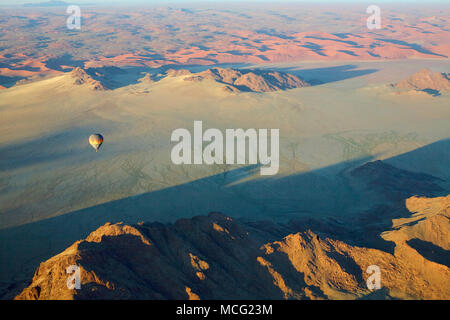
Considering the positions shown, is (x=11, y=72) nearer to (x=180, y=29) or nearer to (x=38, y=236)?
(x=38, y=236)

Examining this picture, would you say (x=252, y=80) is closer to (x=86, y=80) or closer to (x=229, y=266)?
(x=86, y=80)

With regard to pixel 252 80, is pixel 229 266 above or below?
below

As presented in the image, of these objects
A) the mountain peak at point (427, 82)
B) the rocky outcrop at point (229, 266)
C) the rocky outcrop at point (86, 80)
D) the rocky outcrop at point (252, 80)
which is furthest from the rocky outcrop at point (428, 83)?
the rocky outcrop at point (86, 80)

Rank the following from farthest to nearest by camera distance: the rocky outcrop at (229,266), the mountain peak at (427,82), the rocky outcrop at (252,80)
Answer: the rocky outcrop at (252,80), the mountain peak at (427,82), the rocky outcrop at (229,266)

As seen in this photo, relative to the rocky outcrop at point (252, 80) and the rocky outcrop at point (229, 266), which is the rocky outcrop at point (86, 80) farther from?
the rocky outcrop at point (229, 266)

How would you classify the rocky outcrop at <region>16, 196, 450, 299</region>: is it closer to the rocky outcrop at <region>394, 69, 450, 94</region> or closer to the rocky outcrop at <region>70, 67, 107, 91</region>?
the rocky outcrop at <region>70, 67, 107, 91</region>

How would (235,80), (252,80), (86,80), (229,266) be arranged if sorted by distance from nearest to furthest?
(229,266) < (252,80) < (86,80) < (235,80)

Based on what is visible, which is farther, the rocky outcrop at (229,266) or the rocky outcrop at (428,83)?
the rocky outcrop at (428,83)

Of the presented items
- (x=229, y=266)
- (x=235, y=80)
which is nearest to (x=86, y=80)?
(x=235, y=80)

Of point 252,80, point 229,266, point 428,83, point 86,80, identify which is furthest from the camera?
point 86,80

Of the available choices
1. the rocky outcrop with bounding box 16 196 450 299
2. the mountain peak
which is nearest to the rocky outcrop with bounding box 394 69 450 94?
the mountain peak

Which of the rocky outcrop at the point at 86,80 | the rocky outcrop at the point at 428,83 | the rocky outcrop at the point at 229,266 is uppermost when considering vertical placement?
the rocky outcrop at the point at 428,83

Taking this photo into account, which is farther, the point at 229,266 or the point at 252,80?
the point at 252,80
